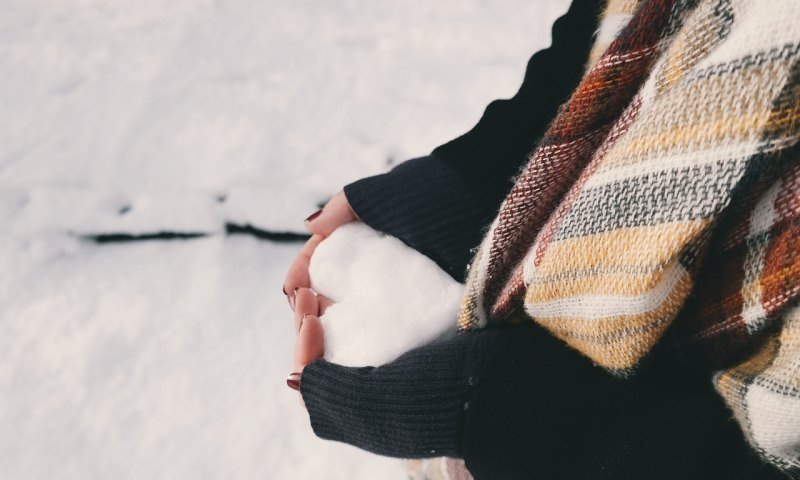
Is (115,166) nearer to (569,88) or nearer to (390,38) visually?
(390,38)

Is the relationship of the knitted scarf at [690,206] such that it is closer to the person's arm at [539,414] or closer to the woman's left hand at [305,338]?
the person's arm at [539,414]

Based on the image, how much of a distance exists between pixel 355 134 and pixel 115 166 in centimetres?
43

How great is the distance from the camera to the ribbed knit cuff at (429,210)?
55 cm

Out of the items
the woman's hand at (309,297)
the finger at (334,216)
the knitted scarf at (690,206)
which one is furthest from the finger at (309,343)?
the knitted scarf at (690,206)

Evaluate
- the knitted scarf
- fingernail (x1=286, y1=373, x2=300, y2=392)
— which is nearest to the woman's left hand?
fingernail (x1=286, y1=373, x2=300, y2=392)

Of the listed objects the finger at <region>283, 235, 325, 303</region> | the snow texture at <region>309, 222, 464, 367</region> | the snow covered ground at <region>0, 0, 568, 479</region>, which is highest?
the snow texture at <region>309, 222, 464, 367</region>

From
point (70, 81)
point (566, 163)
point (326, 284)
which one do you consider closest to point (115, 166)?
point (70, 81)

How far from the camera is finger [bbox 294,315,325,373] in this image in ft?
1.81

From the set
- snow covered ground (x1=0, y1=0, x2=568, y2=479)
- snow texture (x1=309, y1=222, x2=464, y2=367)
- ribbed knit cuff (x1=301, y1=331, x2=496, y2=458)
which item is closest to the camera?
ribbed knit cuff (x1=301, y1=331, x2=496, y2=458)

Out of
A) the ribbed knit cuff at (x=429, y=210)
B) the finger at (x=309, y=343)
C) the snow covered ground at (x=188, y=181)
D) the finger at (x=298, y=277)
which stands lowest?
the snow covered ground at (x=188, y=181)

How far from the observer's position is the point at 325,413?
0.50 metres

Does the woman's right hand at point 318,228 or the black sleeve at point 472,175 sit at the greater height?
the black sleeve at point 472,175

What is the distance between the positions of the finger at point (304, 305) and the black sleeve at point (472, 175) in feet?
0.35

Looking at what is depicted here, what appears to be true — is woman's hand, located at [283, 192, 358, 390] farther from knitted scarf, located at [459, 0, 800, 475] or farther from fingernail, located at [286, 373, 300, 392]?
knitted scarf, located at [459, 0, 800, 475]
